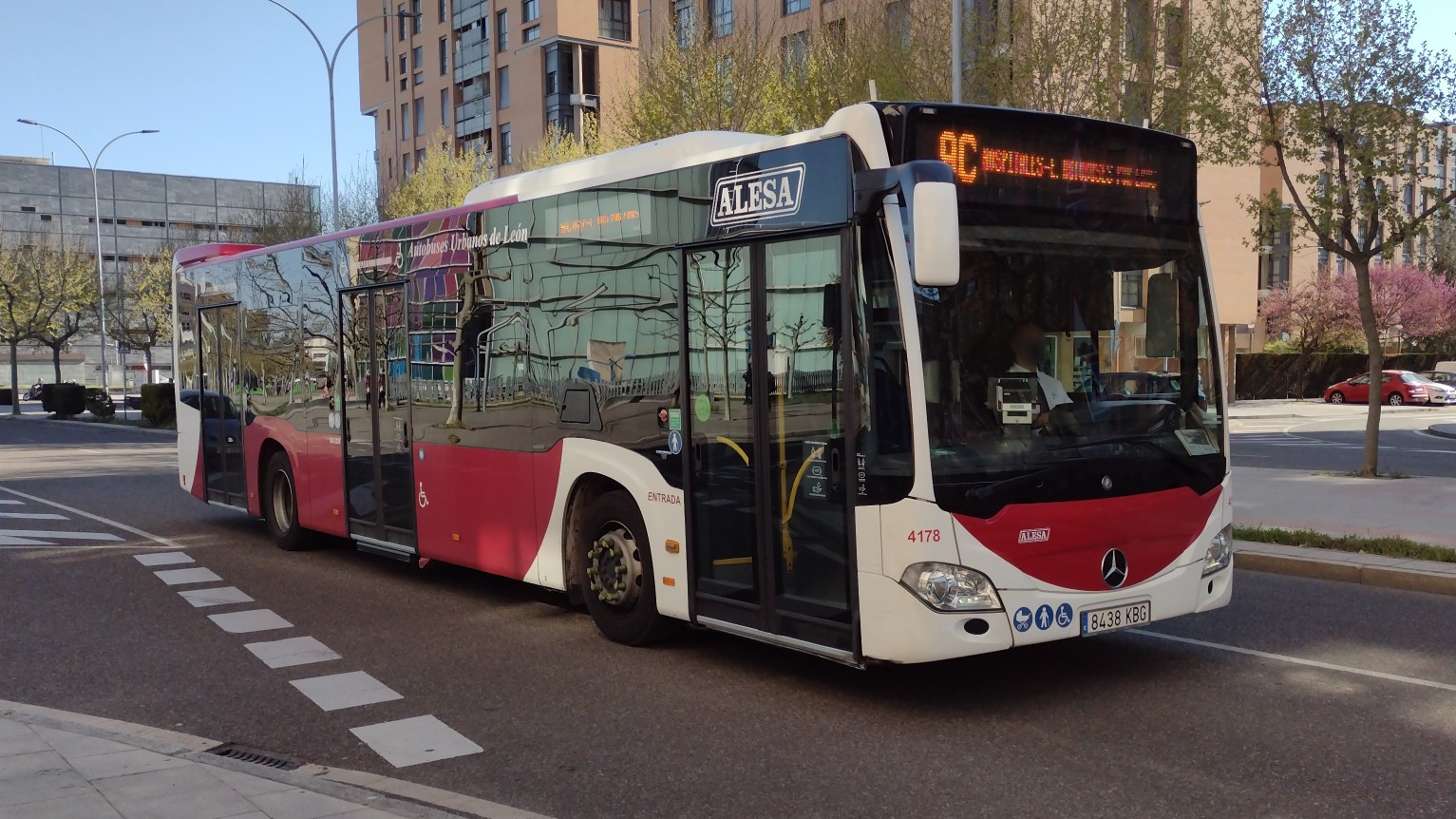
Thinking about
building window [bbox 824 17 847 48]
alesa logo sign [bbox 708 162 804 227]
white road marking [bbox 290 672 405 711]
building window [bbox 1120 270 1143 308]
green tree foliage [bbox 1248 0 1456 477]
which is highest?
building window [bbox 824 17 847 48]

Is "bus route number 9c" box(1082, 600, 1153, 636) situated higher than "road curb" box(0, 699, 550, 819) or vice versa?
"bus route number 9c" box(1082, 600, 1153, 636)

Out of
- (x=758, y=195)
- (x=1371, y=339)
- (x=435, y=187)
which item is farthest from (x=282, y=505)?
(x=435, y=187)

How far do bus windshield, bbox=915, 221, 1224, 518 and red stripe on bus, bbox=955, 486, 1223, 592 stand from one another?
69 millimetres

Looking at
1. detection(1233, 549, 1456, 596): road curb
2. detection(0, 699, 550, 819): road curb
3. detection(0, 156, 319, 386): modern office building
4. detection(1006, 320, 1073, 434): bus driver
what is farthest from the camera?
detection(0, 156, 319, 386): modern office building

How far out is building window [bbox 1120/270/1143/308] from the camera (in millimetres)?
6530

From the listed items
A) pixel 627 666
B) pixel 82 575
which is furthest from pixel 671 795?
pixel 82 575

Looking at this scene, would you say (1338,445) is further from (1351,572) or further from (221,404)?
(221,404)

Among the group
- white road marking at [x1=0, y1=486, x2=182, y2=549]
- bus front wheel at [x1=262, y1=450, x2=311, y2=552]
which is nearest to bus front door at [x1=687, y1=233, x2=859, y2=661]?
bus front wheel at [x1=262, y1=450, x2=311, y2=552]

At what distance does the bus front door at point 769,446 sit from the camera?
6168 mm

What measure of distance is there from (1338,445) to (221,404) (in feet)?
73.7

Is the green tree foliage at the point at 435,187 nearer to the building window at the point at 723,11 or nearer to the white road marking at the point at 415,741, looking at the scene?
the building window at the point at 723,11

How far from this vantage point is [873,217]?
5961mm

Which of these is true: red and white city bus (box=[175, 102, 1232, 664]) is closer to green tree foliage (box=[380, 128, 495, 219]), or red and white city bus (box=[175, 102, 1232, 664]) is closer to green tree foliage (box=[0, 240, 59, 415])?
green tree foliage (box=[380, 128, 495, 219])

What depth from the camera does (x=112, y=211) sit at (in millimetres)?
96250
